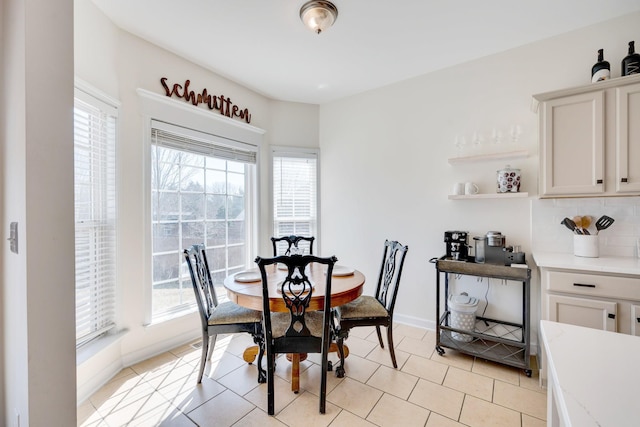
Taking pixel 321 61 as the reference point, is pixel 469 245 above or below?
below

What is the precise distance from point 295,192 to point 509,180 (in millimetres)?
2414

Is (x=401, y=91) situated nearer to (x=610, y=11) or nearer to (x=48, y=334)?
(x=610, y=11)

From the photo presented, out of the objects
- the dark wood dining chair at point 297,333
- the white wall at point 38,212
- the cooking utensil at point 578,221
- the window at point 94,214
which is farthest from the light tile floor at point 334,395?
the cooking utensil at point 578,221

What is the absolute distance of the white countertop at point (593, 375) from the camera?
22.9 inches

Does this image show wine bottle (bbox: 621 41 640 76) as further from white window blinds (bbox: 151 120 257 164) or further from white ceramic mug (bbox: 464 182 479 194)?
white window blinds (bbox: 151 120 257 164)

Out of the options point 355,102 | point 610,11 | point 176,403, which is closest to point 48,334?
point 176,403

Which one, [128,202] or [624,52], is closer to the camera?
[624,52]

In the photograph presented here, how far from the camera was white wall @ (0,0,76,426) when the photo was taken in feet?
3.40

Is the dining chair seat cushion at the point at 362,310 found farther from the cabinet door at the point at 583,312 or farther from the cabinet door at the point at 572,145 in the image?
the cabinet door at the point at 572,145

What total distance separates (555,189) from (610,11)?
Result: 4.53 feet

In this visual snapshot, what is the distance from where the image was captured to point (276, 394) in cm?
200

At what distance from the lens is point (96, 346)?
6.75 ft

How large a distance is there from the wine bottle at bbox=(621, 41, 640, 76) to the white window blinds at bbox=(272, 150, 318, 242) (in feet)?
9.53

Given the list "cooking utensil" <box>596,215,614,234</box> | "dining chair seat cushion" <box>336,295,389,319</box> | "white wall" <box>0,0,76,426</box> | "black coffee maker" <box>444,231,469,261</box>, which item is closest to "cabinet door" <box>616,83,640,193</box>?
"cooking utensil" <box>596,215,614,234</box>
